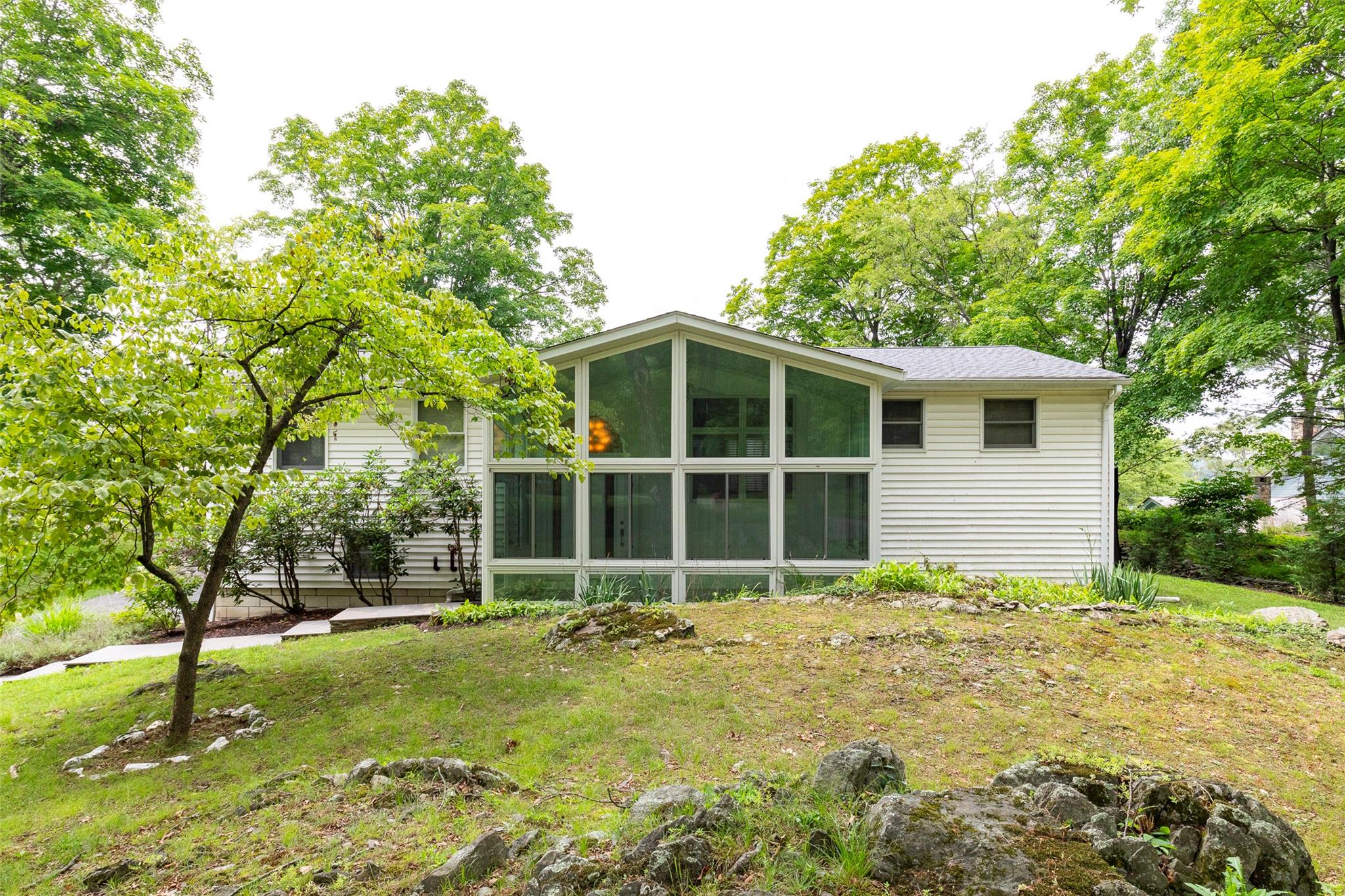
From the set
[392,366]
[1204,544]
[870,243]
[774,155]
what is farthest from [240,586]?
[774,155]

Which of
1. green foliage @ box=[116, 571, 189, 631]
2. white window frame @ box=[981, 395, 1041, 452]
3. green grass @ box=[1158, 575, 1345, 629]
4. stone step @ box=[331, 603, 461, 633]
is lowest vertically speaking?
Answer: green grass @ box=[1158, 575, 1345, 629]

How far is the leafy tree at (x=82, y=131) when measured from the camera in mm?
9336

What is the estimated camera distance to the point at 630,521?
752 cm

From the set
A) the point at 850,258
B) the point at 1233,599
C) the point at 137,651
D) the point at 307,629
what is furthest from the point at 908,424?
the point at 850,258

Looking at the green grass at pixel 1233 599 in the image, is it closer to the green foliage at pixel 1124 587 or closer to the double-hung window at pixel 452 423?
the green foliage at pixel 1124 587

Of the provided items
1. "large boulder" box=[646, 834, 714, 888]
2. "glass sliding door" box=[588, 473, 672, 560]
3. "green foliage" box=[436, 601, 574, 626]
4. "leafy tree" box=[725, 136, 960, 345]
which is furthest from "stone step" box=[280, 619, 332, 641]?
"leafy tree" box=[725, 136, 960, 345]

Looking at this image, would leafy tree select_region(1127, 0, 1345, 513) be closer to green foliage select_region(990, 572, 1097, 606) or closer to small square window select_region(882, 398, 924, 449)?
small square window select_region(882, 398, 924, 449)

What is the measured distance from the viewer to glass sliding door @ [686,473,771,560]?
7.54 m

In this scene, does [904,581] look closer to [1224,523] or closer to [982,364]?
[982,364]

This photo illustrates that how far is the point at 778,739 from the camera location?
3.33m

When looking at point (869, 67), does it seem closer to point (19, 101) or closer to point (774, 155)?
point (774, 155)

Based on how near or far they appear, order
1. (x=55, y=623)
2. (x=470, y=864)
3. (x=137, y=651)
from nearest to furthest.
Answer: (x=470, y=864), (x=137, y=651), (x=55, y=623)

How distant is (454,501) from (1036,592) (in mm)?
8245

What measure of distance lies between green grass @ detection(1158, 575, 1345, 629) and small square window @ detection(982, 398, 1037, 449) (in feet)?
8.99
